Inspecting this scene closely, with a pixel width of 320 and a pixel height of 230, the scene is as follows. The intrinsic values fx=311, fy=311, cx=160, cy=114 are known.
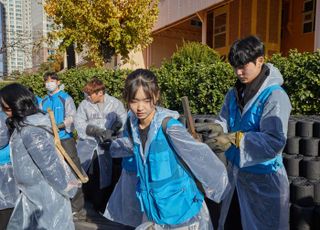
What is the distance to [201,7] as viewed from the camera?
10391 millimetres

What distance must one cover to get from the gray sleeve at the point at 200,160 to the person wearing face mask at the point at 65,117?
2.38 metres

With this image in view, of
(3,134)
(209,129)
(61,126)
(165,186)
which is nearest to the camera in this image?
(165,186)

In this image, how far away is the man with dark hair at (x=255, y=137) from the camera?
1881 millimetres

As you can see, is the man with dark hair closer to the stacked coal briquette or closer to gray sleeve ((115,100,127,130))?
the stacked coal briquette

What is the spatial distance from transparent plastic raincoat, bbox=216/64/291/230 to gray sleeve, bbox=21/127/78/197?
1262 mm

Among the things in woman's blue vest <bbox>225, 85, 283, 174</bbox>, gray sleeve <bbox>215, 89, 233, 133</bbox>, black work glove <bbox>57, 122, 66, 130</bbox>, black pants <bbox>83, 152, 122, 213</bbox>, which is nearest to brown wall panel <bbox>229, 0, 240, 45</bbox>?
black pants <bbox>83, 152, 122, 213</bbox>

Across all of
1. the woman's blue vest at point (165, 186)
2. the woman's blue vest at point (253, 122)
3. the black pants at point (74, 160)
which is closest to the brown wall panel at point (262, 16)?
the black pants at point (74, 160)

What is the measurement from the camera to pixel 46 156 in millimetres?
A: 2281

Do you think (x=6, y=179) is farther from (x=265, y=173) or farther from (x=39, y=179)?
(x=265, y=173)

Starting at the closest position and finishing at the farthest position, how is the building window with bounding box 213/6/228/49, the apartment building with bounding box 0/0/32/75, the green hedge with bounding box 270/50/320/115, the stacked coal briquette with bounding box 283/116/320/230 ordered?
the stacked coal briquette with bounding box 283/116/320/230, the green hedge with bounding box 270/50/320/115, the building window with bounding box 213/6/228/49, the apartment building with bounding box 0/0/32/75

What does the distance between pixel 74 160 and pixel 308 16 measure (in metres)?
8.62

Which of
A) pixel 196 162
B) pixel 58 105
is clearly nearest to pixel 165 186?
pixel 196 162

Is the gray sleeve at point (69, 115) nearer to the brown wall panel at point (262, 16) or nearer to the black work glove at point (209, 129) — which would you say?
the black work glove at point (209, 129)

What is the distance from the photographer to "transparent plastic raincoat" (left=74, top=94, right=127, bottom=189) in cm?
378
